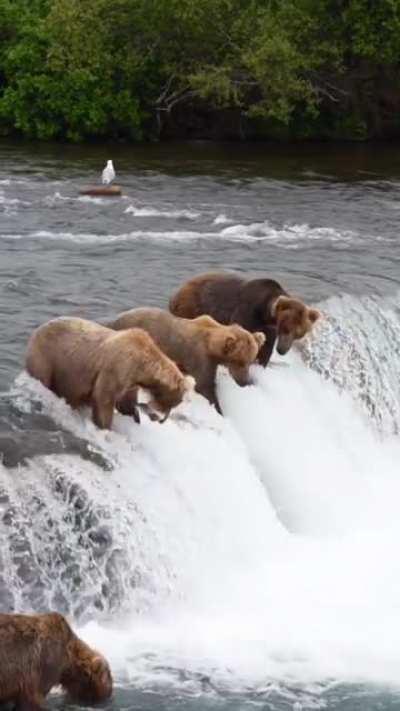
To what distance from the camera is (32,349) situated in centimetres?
1144

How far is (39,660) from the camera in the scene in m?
8.34

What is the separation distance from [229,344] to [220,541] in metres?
1.60

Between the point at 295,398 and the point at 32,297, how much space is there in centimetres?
362

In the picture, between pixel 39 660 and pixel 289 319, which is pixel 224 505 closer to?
pixel 289 319

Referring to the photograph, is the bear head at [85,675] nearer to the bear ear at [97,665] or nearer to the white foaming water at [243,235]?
the bear ear at [97,665]

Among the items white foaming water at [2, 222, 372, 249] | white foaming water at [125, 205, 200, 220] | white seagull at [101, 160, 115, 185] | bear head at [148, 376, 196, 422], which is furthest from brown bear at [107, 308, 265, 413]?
white seagull at [101, 160, 115, 185]

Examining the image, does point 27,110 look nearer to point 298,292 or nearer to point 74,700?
point 298,292

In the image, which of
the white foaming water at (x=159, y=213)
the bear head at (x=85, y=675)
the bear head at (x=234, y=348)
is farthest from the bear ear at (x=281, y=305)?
the white foaming water at (x=159, y=213)

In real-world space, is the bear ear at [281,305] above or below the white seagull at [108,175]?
above

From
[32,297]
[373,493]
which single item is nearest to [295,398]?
[373,493]

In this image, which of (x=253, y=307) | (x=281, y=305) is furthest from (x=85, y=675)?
(x=253, y=307)

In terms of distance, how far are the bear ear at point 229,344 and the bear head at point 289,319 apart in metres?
1.39

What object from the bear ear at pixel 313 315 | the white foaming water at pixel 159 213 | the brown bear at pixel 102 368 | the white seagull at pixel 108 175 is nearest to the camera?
the brown bear at pixel 102 368

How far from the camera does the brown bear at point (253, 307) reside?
13062mm
